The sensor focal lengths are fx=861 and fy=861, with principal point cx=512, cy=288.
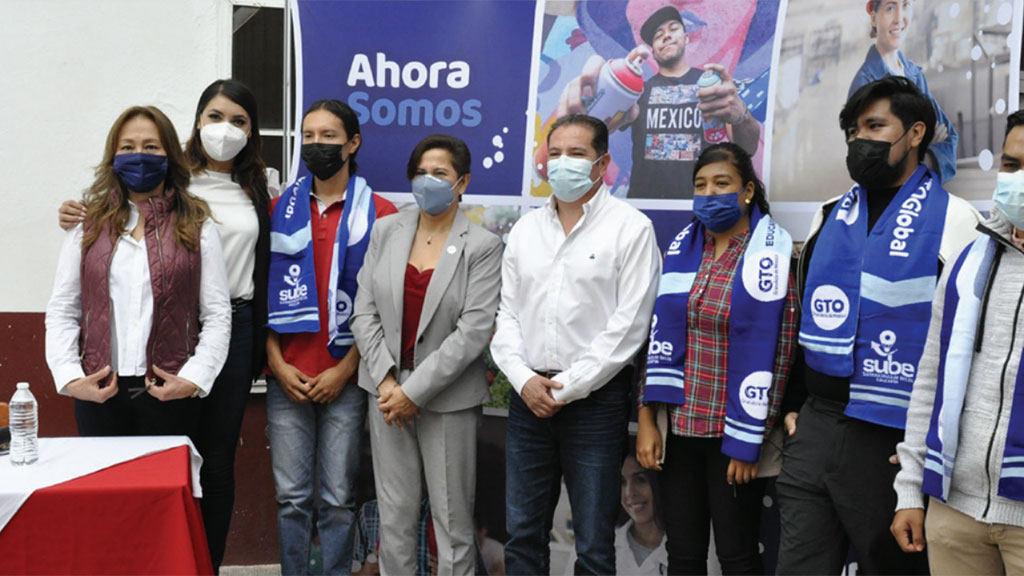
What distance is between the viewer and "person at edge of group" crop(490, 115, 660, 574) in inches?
120

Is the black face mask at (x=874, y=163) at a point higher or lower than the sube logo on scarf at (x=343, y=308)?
higher

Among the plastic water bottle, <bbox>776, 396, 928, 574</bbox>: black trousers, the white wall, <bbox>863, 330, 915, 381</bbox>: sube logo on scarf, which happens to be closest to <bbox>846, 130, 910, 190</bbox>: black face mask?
<bbox>863, 330, 915, 381</bbox>: sube logo on scarf

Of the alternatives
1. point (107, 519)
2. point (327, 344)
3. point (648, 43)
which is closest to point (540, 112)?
point (648, 43)

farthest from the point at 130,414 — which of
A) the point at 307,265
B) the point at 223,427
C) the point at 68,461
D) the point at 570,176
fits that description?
the point at 570,176

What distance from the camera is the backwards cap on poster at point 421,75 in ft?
12.5

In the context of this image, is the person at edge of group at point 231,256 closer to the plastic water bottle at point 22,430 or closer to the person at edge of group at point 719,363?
the plastic water bottle at point 22,430

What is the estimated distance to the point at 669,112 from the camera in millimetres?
3584

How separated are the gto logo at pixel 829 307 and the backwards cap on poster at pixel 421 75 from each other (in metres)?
1.54

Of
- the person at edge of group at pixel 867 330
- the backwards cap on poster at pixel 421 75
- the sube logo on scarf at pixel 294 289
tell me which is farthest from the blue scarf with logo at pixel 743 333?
the sube logo on scarf at pixel 294 289

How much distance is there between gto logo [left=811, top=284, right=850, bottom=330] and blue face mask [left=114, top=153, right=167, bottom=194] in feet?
7.43

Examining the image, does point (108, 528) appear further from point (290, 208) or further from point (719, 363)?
point (719, 363)

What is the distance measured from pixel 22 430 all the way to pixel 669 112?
260 centimetres

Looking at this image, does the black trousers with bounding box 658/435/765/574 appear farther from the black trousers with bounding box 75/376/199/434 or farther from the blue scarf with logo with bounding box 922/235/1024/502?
the black trousers with bounding box 75/376/199/434

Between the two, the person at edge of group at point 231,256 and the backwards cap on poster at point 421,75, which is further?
the backwards cap on poster at point 421,75
